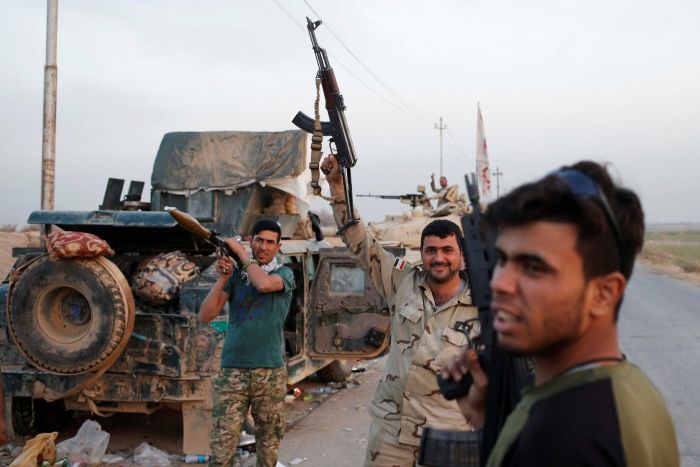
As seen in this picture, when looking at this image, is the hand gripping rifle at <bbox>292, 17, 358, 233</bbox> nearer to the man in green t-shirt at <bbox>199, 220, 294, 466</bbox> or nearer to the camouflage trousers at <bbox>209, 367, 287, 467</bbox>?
the man in green t-shirt at <bbox>199, 220, 294, 466</bbox>

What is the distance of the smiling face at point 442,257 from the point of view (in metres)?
3.53

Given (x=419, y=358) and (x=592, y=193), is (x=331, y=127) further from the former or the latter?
(x=592, y=193)

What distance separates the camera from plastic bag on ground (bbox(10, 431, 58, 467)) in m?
5.50

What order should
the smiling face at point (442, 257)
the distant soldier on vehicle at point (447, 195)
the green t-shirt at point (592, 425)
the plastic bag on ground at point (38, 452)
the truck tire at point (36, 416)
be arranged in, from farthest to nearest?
the distant soldier on vehicle at point (447, 195), the truck tire at point (36, 416), the plastic bag on ground at point (38, 452), the smiling face at point (442, 257), the green t-shirt at point (592, 425)

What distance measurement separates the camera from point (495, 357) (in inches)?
65.4

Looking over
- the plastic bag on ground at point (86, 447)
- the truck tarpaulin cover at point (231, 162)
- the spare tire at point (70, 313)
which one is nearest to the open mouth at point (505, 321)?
the spare tire at point (70, 313)

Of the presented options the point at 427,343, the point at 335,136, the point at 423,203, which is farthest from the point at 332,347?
the point at 423,203

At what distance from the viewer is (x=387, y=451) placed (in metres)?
3.40

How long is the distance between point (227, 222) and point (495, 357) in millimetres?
7487

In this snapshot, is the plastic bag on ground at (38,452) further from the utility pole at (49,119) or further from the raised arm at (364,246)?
the utility pole at (49,119)

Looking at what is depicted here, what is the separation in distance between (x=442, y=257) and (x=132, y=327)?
3.13 m

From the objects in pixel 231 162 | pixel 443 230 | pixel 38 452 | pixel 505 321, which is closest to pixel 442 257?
pixel 443 230

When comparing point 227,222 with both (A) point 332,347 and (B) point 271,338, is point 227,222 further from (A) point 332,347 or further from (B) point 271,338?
(B) point 271,338

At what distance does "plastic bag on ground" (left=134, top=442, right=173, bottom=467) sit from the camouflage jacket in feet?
10.3
